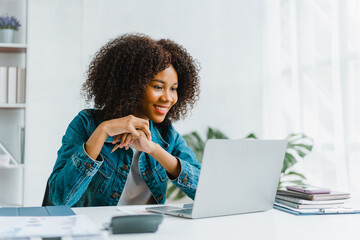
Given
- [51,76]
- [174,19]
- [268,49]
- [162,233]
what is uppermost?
[174,19]

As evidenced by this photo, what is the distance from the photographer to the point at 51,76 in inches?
123

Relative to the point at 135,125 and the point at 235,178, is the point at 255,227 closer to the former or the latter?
the point at 235,178

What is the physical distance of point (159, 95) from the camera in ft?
5.36

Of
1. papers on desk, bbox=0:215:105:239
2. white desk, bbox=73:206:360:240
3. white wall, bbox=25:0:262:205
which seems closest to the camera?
papers on desk, bbox=0:215:105:239

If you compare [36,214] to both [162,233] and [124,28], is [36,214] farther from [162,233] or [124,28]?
[124,28]

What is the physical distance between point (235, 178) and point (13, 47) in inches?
A: 91.3

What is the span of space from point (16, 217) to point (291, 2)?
2.86 m

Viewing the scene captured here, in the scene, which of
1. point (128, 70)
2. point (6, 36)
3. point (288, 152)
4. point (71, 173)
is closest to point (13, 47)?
point (6, 36)

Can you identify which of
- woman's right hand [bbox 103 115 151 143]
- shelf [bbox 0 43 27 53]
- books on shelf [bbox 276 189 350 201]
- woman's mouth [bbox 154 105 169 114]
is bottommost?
books on shelf [bbox 276 189 350 201]

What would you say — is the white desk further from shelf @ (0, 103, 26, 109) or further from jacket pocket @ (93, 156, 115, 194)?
shelf @ (0, 103, 26, 109)

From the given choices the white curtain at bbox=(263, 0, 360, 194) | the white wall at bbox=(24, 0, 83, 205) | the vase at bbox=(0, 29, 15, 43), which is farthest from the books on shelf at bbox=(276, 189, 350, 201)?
the vase at bbox=(0, 29, 15, 43)

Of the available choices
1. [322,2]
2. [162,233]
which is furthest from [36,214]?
[322,2]

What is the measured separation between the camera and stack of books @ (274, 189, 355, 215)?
1.35 m

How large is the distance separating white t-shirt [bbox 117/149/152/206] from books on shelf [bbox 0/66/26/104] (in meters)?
1.67
